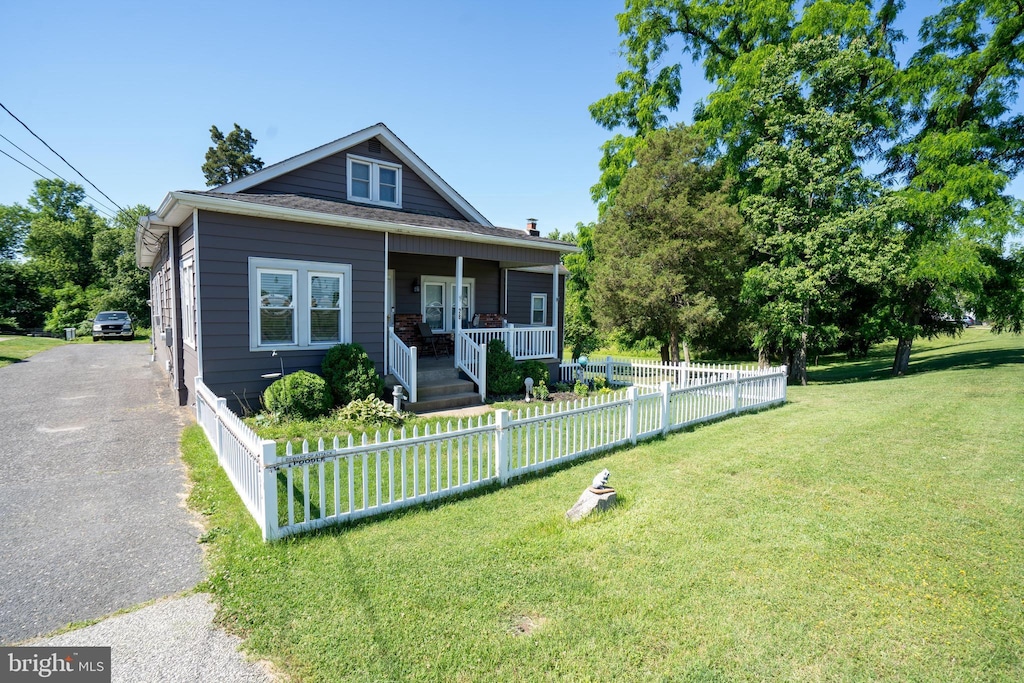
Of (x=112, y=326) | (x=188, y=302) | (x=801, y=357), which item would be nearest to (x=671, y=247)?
(x=801, y=357)

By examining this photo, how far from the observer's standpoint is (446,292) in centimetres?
1425

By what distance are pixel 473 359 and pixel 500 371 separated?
72 cm

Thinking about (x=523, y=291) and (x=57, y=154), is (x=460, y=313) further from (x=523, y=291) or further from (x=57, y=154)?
(x=57, y=154)

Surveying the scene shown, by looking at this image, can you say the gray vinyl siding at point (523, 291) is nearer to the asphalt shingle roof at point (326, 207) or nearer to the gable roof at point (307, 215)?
the gable roof at point (307, 215)

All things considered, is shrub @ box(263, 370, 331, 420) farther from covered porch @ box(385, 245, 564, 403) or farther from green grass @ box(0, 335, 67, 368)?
green grass @ box(0, 335, 67, 368)

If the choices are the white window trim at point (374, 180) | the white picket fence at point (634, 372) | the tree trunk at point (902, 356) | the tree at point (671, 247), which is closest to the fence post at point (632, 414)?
the white picket fence at point (634, 372)

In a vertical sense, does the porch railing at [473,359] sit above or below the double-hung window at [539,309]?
below

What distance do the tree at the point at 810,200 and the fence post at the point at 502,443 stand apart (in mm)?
12846

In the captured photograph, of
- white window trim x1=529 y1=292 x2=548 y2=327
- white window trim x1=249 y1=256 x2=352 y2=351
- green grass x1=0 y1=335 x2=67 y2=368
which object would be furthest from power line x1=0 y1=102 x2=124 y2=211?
white window trim x1=529 y1=292 x2=548 y2=327

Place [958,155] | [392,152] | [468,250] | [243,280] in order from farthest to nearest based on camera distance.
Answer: [958,155] < [392,152] < [468,250] < [243,280]

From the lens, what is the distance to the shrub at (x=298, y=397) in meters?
8.09

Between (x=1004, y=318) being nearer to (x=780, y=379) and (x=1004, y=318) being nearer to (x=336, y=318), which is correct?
(x=780, y=379)

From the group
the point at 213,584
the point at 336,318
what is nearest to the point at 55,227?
the point at 336,318

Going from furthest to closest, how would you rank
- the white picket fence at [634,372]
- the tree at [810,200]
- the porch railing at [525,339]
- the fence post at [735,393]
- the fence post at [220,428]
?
the tree at [810,200] < the white picket fence at [634,372] < the porch railing at [525,339] < the fence post at [735,393] < the fence post at [220,428]
